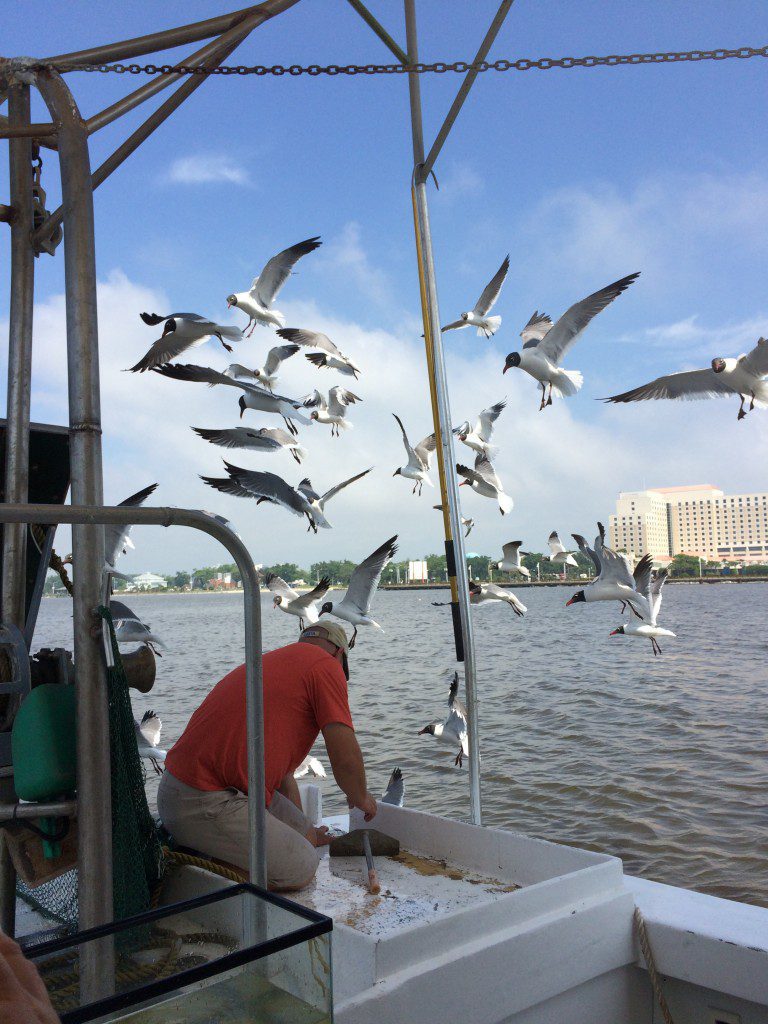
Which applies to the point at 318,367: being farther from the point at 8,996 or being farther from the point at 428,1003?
the point at 8,996

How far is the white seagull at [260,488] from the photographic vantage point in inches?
301

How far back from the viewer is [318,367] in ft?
29.7

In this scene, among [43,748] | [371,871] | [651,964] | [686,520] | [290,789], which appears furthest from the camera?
[686,520]

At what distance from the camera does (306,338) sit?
980 centimetres

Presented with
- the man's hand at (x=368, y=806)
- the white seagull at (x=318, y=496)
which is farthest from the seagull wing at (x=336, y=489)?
the man's hand at (x=368, y=806)

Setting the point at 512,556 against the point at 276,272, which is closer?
the point at 276,272

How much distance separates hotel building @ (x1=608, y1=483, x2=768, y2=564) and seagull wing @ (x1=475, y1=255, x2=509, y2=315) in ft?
9.90

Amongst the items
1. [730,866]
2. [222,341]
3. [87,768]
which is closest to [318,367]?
[222,341]

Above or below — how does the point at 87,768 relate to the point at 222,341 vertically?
below

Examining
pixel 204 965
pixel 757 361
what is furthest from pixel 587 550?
pixel 204 965

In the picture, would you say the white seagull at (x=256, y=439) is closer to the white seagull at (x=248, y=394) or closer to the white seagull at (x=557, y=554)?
the white seagull at (x=248, y=394)

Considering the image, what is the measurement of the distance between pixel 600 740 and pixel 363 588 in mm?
4685

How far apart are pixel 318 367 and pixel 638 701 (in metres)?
8.68

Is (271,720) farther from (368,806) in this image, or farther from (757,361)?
(757,361)
